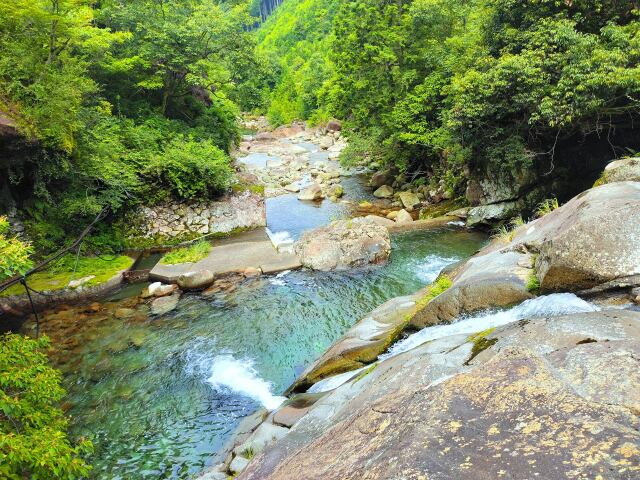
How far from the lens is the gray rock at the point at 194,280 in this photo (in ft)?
48.7

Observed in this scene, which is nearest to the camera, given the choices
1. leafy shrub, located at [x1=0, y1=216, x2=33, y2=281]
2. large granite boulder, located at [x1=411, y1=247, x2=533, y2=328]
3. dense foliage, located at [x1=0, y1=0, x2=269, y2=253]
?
leafy shrub, located at [x1=0, y1=216, x2=33, y2=281]

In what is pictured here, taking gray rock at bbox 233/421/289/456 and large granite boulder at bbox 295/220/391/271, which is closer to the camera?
gray rock at bbox 233/421/289/456

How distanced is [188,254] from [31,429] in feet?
38.8

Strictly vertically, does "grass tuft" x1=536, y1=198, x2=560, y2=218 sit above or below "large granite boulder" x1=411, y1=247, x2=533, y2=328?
below

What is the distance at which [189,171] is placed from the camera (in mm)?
19406

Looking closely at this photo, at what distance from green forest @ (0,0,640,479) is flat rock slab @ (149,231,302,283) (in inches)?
36.5

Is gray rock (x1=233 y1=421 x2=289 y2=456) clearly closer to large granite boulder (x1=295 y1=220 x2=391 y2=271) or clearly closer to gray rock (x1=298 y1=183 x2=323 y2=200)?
large granite boulder (x1=295 y1=220 x2=391 y2=271)

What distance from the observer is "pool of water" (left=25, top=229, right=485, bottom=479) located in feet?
27.3

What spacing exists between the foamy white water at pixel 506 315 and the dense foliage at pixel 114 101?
13.8 meters

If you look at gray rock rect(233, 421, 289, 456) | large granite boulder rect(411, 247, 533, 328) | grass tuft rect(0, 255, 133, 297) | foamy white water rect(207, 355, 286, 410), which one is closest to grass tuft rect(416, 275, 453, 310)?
large granite boulder rect(411, 247, 533, 328)

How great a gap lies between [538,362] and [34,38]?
736 inches

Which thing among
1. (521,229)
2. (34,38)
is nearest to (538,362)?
(521,229)

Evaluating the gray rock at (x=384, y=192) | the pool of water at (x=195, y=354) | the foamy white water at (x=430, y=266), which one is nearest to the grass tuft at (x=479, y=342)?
the pool of water at (x=195, y=354)

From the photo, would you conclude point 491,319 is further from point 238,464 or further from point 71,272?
point 71,272
